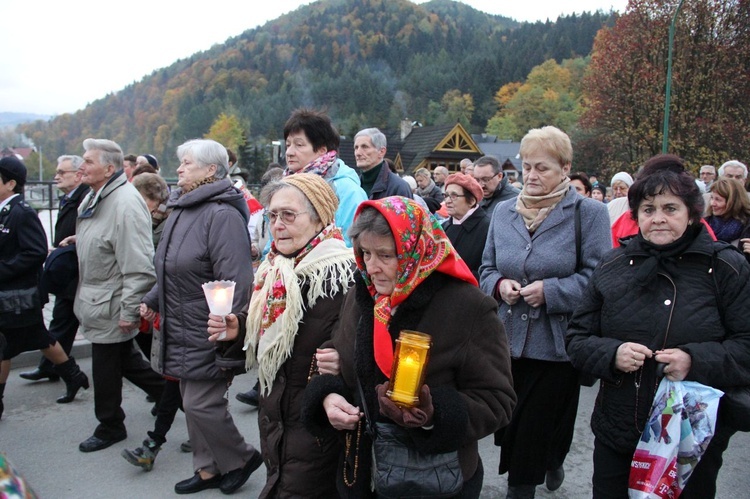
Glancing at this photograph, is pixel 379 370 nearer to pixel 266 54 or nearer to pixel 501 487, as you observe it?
pixel 501 487

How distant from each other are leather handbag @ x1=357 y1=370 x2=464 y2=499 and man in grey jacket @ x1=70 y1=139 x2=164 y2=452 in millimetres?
2840

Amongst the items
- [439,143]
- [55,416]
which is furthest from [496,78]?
[55,416]

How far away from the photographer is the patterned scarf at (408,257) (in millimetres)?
2025

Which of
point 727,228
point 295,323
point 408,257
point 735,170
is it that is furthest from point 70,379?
point 735,170

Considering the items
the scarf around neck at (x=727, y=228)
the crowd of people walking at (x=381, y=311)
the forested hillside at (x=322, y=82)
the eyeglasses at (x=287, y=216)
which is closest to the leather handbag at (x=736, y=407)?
the crowd of people walking at (x=381, y=311)

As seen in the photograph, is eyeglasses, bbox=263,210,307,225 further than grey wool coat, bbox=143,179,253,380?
No

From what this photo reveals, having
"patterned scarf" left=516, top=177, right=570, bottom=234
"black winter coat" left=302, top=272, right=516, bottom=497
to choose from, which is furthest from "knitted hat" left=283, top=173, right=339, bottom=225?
"patterned scarf" left=516, top=177, right=570, bottom=234

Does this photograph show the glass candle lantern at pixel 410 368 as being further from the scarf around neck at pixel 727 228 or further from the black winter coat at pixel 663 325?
the scarf around neck at pixel 727 228

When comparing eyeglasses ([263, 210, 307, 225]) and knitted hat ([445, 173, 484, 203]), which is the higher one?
eyeglasses ([263, 210, 307, 225])

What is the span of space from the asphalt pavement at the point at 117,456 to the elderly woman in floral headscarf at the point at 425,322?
7.07 ft

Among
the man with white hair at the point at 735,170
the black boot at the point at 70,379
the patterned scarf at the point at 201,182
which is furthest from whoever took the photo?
the man with white hair at the point at 735,170

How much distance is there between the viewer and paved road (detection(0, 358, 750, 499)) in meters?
3.95

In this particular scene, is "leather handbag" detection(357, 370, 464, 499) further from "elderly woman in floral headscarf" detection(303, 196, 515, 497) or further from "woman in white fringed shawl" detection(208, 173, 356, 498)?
"woman in white fringed shawl" detection(208, 173, 356, 498)

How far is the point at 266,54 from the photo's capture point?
13862 centimetres
